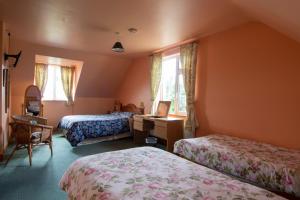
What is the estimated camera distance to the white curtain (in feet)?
12.4

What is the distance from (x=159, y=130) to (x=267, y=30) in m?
2.46

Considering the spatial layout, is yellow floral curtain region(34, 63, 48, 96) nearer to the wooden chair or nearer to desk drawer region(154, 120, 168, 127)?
the wooden chair

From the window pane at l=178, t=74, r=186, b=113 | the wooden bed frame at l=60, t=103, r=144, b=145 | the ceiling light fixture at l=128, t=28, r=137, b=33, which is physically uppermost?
the ceiling light fixture at l=128, t=28, r=137, b=33

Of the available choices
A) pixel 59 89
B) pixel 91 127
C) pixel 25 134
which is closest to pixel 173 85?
pixel 91 127

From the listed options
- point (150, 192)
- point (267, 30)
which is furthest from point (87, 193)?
point (267, 30)

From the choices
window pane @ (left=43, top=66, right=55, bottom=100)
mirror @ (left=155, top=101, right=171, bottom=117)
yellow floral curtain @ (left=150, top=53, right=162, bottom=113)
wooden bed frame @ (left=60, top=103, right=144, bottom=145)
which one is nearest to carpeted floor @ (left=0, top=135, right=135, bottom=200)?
wooden bed frame @ (left=60, top=103, right=144, bottom=145)

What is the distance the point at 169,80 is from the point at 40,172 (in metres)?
3.20

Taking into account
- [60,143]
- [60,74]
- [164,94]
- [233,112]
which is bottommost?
[60,143]

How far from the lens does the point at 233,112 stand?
320cm

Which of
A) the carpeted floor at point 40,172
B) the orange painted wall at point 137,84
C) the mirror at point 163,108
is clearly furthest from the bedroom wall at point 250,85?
the carpeted floor at point 40,172

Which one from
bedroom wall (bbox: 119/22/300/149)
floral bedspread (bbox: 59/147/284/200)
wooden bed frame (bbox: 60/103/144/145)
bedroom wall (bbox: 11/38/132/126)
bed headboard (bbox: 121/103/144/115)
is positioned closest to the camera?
floral bedspread (bbox: 59/147/284/200)

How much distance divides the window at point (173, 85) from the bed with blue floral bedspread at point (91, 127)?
121cm

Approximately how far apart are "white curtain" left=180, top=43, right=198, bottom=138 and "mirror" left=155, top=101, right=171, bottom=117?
645 millimetres

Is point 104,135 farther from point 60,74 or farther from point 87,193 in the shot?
point 87,193
